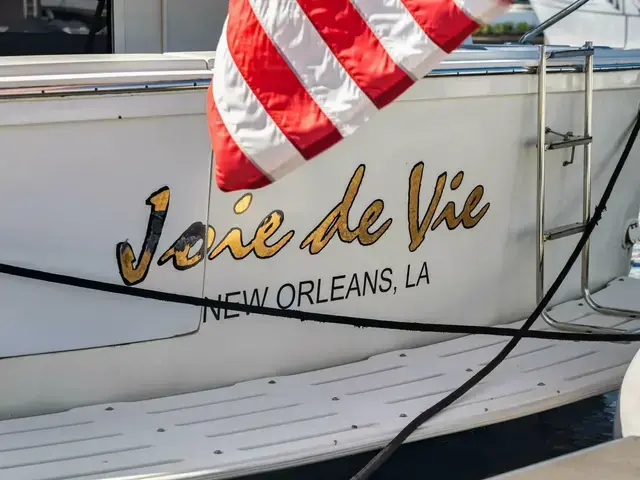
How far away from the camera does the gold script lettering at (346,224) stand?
2824mm

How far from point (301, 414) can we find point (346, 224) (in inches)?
24.0

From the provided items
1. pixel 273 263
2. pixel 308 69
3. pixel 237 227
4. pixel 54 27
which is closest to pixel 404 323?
pixel 273 263

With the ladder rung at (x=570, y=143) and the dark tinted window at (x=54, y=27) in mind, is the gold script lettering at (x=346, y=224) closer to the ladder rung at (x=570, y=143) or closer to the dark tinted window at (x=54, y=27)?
the ladder rung at (x=570, y=143)

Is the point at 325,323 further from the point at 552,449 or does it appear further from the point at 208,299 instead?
the point at 552,449

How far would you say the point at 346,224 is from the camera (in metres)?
2.88

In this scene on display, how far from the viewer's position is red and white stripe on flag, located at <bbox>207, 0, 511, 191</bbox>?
1945 mm

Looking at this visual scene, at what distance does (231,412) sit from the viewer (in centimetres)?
264

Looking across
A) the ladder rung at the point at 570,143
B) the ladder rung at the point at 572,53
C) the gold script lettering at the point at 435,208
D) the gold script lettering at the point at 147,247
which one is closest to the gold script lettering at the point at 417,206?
the gold script lettering at the point at 435,208

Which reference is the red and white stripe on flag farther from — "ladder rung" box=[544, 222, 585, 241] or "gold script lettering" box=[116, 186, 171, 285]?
"ladder rung" box=[544, 222, 585, 241]

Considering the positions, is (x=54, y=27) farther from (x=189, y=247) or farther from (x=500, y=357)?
(x=500, y=357)

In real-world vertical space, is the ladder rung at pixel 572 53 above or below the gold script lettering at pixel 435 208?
above

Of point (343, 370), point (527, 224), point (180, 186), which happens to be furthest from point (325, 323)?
point (527, 224)

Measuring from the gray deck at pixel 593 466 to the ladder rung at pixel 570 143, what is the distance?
1.11 meters

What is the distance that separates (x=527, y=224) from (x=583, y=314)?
0.46 metres
